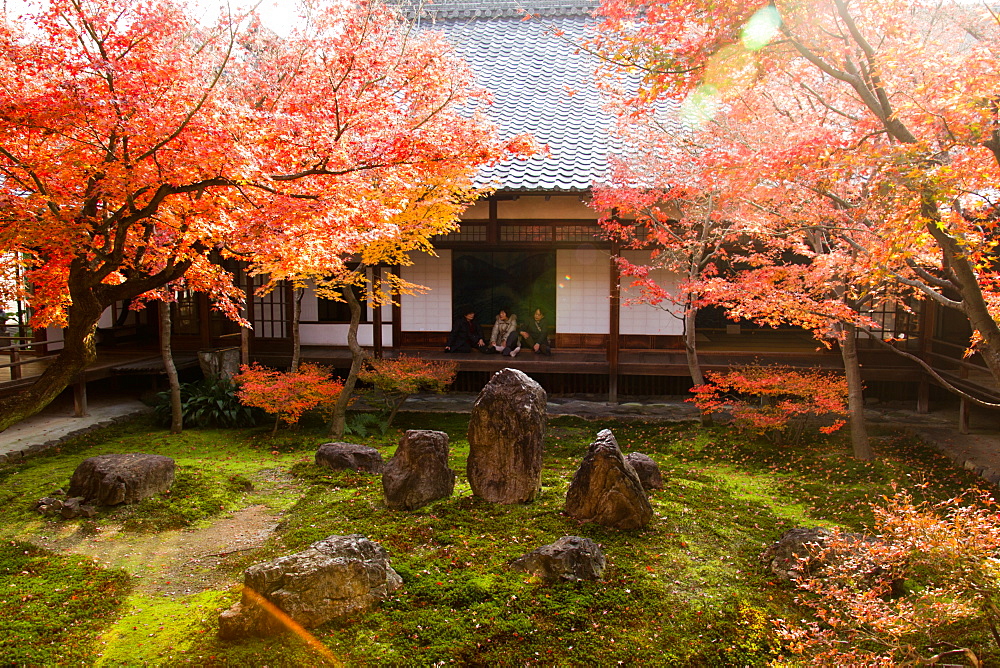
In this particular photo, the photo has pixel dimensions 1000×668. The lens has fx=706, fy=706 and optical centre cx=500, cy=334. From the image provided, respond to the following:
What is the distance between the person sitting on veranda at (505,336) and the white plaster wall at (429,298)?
1075 mm

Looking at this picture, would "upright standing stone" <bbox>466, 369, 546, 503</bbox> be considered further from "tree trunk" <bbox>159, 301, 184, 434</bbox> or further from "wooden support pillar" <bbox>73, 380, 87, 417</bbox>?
"wooden support pillar" <bbox>73, 380, 87, 417</bbox>

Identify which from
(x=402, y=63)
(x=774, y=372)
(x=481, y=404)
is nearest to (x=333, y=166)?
(x=402, y=63)

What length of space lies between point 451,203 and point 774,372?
551 cm

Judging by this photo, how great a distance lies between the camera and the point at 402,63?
6.59 metres

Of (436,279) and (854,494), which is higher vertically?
(436,279)

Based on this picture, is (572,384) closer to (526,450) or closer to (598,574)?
(526,450)

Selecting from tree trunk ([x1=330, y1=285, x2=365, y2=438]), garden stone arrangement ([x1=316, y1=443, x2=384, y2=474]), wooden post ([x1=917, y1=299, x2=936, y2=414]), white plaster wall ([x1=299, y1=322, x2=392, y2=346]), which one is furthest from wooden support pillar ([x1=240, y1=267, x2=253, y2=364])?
wooden post ([x1=917, y1=299, x2=936, y2=414])

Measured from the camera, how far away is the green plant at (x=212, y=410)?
11.3 m

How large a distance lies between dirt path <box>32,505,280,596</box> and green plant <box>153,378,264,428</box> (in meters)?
4.23

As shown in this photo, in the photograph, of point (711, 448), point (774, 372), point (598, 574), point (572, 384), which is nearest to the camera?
point (598, 574)

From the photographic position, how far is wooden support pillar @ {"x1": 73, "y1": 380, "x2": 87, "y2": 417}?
36.5 feet

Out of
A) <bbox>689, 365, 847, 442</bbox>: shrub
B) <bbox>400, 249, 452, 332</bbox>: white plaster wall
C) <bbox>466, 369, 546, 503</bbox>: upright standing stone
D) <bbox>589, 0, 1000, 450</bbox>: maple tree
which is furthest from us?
<bbox>400, 249, 452, 332</bbox>: white plaster wall

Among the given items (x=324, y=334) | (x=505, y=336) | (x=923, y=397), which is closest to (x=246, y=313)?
(x=324, y=334)

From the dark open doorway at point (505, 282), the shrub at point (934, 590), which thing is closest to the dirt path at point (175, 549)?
the shrub at point (934, 590)
